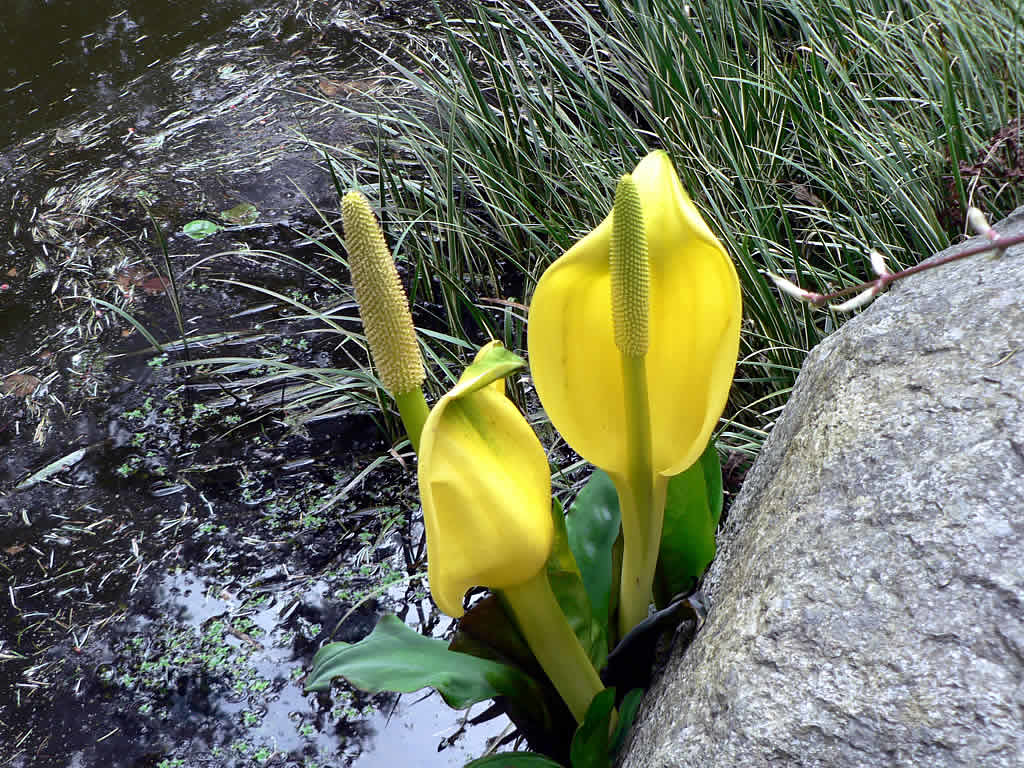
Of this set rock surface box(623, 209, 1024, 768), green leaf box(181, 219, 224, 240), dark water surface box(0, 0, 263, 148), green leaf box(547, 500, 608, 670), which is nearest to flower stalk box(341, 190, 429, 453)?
green leaf box(547, 500, 608, 670)

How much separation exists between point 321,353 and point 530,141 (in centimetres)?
89

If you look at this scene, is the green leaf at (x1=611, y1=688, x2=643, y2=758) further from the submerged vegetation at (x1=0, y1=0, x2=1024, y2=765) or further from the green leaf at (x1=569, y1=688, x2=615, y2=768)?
the submerged vegetation at (x1=0, y1=0, x2=1024, y2=765)

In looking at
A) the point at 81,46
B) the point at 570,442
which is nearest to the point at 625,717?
the point at 570,442

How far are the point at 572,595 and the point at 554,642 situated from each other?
0.11 m

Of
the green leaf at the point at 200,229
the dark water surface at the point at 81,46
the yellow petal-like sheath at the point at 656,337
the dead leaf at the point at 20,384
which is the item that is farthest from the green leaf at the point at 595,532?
the dark water surface at the point at 81,46

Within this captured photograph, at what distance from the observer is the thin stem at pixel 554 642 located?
1.08m

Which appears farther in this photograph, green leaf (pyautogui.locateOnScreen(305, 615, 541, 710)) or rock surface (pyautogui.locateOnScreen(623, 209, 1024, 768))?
green leaf (pyautogui.locateOnScreen(305, 615, 541, 710))

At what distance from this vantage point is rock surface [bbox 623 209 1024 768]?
0.74 meters

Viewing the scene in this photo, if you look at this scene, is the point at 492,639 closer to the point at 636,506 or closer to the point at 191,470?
the point at 636,506

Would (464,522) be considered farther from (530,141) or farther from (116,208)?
(116,208)

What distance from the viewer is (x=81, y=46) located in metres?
4.01

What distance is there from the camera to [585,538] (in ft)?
4.58

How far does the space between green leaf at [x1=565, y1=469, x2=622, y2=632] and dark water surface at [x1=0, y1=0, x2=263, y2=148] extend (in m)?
3.06

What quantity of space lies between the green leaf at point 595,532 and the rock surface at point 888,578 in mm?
243
